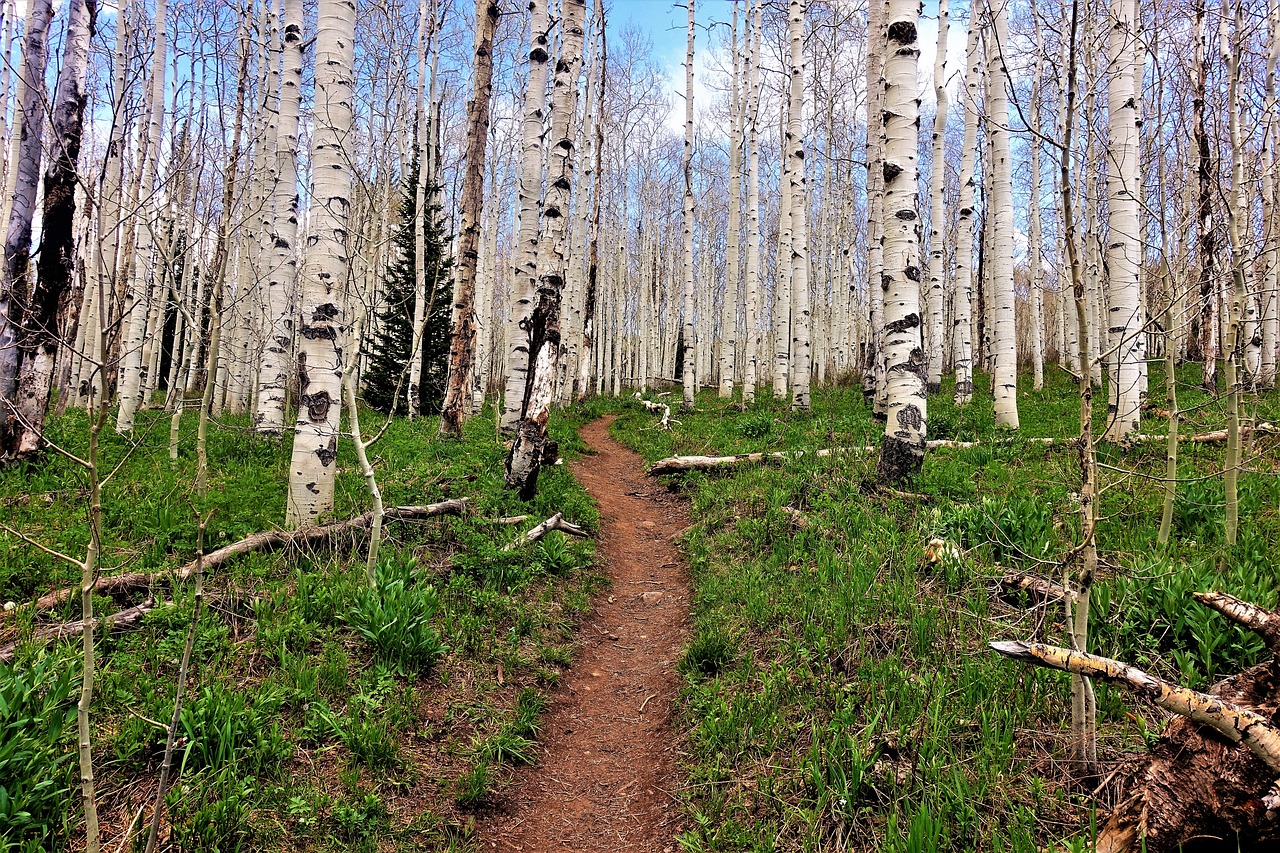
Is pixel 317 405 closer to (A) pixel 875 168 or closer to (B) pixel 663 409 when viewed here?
(A) pixel 875 168

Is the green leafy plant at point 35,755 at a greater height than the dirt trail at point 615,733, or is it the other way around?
the green leafy plant at point 35,755

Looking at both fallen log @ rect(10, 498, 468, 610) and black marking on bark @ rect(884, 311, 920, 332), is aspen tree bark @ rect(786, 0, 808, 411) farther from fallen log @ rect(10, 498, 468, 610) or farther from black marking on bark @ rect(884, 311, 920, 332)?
fallen log @ rect(10, 498, 468, 610)

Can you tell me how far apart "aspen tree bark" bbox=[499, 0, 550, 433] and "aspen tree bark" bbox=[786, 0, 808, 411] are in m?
5.66

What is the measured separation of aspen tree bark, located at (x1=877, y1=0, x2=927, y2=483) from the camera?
582 centimetres

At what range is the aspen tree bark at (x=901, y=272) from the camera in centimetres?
582

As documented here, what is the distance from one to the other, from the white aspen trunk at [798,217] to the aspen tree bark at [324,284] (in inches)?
357

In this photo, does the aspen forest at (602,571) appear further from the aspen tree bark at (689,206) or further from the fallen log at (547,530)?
the aspen tree bark at (689,206)

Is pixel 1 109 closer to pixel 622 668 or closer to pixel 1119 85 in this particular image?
pixel 622 668

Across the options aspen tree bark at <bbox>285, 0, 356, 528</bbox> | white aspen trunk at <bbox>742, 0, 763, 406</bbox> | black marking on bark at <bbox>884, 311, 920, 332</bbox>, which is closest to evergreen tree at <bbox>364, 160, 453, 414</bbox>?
white aspen trunk at <bbox>742, 0, 763, 406</bbox>

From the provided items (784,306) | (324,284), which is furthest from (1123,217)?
(324,284)

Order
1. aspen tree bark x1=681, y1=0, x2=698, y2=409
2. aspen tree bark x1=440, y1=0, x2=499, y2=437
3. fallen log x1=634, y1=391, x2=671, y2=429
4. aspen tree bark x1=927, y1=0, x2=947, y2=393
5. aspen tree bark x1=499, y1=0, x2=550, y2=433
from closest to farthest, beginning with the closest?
aspen tree bark x1=499, y1=0, x2=550, y2=433 → aspen tree bark x1=440, y1=0, x2=499, y2=437 → aspen tree bark x1=927, y1=0, x2=947, y2=393 → fallen log x1=634, y1=391, x2=671, y2=429 → aspen tree bark x1=681, y1=0, x2=698, y2=409

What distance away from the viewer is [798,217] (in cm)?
1302

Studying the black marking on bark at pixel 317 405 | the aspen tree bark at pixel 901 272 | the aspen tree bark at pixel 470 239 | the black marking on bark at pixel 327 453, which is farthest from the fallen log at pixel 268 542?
the aspen tree bark at pixel 901 272

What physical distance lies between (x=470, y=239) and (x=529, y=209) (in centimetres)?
117
